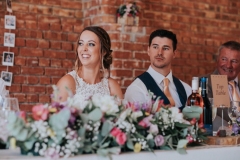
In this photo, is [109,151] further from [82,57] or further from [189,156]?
[82,57]

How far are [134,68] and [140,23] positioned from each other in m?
0.44

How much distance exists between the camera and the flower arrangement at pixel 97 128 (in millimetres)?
1608

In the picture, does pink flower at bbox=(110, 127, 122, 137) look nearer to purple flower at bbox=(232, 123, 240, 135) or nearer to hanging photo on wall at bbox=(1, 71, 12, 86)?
purple flower at bbox=(232, 123, 240, 135)

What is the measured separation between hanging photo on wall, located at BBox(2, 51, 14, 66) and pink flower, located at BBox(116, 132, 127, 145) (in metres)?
2.54

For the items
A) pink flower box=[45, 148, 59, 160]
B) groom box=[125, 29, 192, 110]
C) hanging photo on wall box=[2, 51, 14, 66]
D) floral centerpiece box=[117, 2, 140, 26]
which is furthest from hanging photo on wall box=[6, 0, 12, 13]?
pink flower box=[45, 148, 59, 160]

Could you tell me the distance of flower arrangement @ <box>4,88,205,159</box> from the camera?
5.28 ft

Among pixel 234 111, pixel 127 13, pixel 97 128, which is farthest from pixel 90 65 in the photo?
pixel 97 128

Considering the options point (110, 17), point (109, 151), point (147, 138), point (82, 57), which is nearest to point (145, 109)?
point (147, 138)

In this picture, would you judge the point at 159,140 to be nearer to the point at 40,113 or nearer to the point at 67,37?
the point at 40,113

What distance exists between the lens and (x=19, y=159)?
1588 millimetres

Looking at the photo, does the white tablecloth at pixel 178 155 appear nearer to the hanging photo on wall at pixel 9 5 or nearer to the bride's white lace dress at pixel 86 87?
the bride's white lace dress at pixel 86 87

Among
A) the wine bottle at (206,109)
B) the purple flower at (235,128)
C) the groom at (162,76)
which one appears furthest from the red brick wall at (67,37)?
the purple flower at (235,128)

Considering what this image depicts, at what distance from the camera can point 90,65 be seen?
3146 millimetres

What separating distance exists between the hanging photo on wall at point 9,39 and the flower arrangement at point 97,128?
2347 mm
